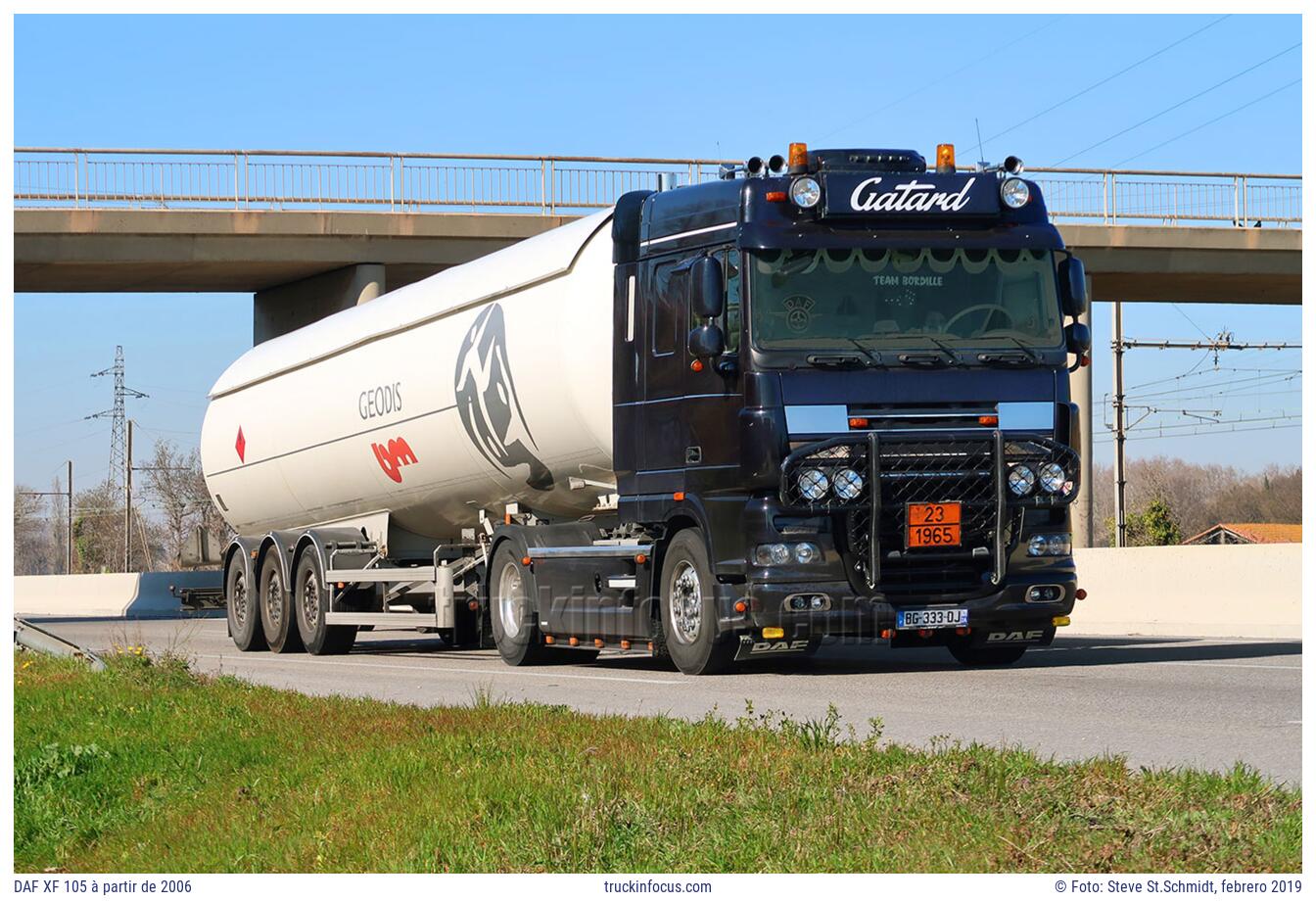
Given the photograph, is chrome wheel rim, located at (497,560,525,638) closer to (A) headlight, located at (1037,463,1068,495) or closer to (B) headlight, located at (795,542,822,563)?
(B) headlight, located at (795,542,822,563)

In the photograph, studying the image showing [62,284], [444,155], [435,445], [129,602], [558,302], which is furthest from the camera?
[129,602]

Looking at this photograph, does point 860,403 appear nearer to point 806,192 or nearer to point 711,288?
point 711,288

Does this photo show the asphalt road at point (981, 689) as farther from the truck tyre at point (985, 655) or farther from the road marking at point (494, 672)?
the truck tyre at point (985, 655)

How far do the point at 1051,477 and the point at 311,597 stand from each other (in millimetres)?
10001

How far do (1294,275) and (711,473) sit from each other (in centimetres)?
2911

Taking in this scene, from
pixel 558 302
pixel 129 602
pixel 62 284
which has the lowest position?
pixel 129 602

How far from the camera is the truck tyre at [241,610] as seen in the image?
2267cm

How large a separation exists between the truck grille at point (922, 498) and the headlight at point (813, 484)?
2 cm

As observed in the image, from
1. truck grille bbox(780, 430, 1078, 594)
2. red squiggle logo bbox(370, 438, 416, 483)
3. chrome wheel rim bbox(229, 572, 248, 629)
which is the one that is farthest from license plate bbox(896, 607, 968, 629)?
chrome wheel rim bbox(229, 572, 248, 629)

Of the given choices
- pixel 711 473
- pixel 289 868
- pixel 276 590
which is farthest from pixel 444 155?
pixel 289 868

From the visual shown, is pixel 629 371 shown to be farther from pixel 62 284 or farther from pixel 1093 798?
pixel 62 284

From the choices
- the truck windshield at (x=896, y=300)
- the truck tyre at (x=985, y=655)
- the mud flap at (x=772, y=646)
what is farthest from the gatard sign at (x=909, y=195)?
the truck tyre at (x=985, y=655)

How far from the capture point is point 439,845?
687cm

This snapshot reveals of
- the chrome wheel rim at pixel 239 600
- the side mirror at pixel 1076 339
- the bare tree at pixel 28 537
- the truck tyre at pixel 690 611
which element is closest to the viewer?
the truck tyre at pixel 690 611
